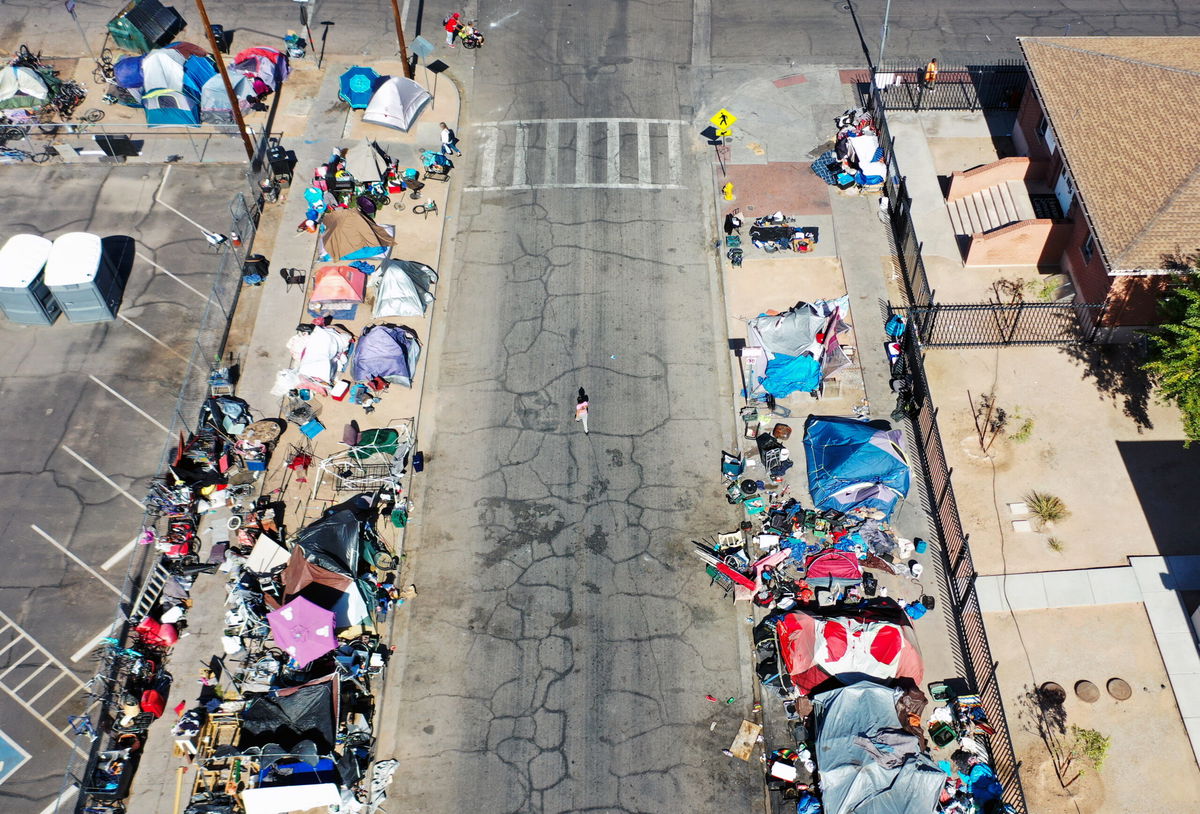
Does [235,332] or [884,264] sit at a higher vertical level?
[884,264]

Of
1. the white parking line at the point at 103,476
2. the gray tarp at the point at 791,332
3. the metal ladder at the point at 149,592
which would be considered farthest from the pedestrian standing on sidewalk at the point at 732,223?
the metal ladder at the point at 149,592

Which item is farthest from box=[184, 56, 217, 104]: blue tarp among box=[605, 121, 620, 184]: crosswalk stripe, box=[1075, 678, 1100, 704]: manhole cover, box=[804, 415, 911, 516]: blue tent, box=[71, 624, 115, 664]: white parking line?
box=[1075, 678, 1100, 704]: manhole cover

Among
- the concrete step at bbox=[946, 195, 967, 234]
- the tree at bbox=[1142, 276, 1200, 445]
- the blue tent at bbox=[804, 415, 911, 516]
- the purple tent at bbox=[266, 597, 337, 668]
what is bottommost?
the purple tent at bbox=[266, 597, 337, 668]

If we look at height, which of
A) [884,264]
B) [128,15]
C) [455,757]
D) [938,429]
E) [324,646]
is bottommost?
[455,757]

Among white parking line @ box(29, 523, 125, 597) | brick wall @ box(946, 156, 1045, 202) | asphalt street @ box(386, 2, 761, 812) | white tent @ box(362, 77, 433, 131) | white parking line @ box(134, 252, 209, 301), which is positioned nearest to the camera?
asphalt street @ box(386, 2, 761, 812)

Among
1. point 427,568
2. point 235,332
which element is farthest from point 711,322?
point 235,332

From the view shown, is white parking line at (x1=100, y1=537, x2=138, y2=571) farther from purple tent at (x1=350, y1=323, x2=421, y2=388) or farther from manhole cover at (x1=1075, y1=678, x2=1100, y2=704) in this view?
manhole cover at (x1=1075, y1=678, x2=1100, y2=704)

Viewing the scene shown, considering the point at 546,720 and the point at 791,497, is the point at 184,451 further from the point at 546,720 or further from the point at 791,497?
the point at 791,497
